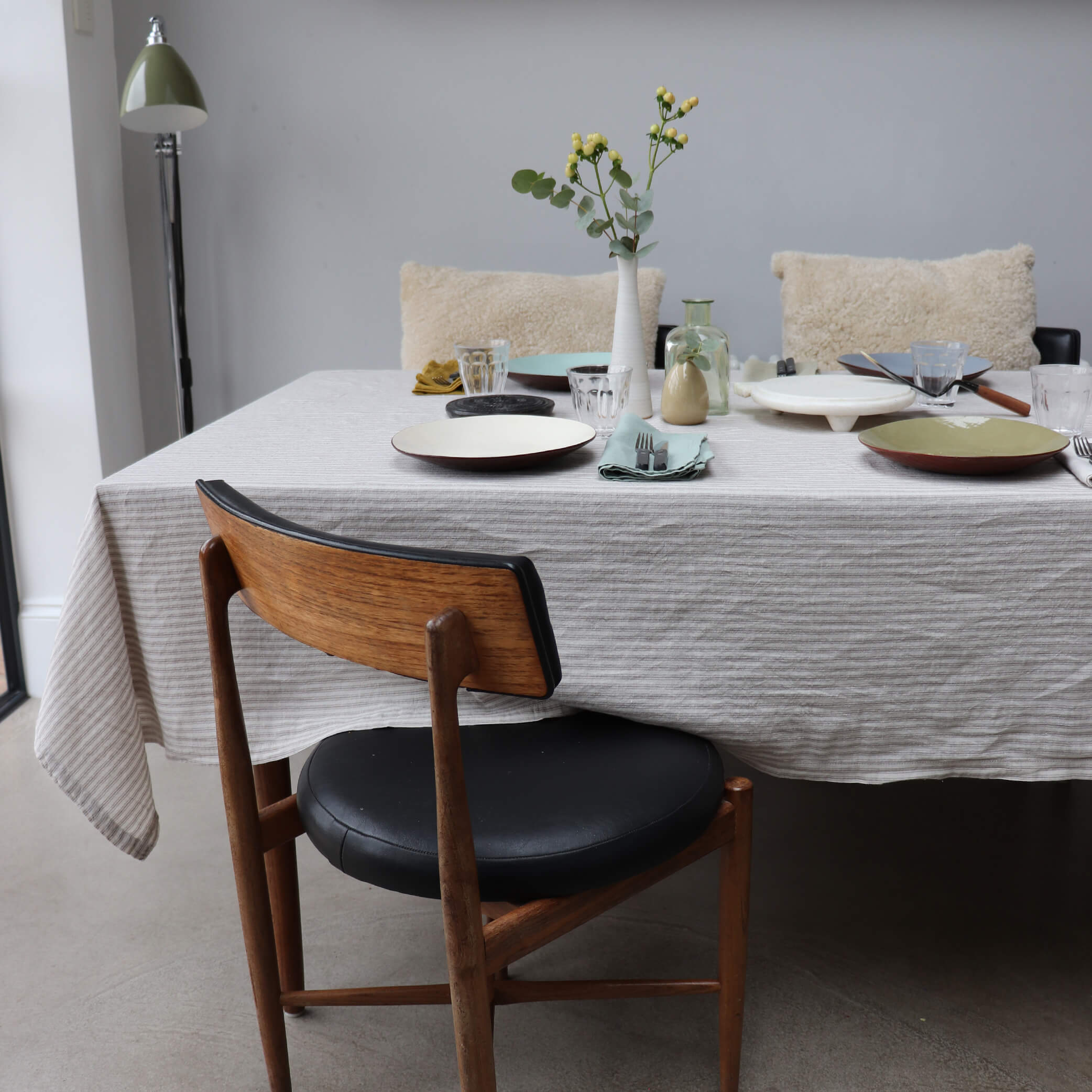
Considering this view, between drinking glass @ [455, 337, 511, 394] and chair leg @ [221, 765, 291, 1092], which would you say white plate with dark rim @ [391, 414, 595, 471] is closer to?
drinking glass @ [455, 337, 511, 394]

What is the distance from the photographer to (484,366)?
1.52m

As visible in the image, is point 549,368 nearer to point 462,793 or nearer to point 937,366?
point 937,366

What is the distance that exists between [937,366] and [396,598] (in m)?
0.93

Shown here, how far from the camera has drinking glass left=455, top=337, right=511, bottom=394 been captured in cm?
150

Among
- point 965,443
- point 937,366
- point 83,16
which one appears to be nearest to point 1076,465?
point 965,443

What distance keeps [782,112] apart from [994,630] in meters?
1.91

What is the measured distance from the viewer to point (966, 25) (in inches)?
96.8

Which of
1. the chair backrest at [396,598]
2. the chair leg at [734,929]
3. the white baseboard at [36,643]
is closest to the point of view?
the chair backrest at [396,598]

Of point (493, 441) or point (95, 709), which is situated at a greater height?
point (493, 441)

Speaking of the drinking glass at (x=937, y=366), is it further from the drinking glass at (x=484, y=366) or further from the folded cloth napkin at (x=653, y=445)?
the drinking glass at (x=484, y=366)

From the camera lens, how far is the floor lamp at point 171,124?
7.10 ft

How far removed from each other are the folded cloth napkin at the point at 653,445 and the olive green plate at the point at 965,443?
0.19m

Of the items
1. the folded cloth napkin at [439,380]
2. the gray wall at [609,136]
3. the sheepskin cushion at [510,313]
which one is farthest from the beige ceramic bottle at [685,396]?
the gray wall at [609,136]

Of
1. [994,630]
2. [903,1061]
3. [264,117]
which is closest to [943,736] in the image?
[994,630]
